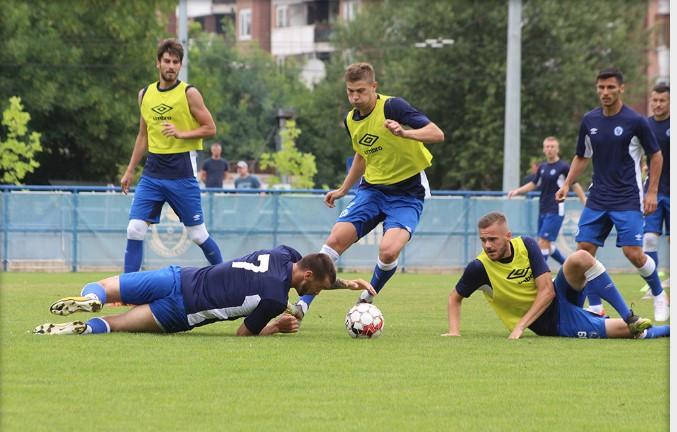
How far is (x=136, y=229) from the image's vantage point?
12.7 metres

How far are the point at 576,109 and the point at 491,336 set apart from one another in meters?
43.1

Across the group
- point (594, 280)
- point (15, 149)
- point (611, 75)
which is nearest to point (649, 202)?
point (611, 75)

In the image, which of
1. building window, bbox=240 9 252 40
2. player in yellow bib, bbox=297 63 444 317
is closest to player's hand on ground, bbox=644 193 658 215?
player in yellow bib, bbox=297 63 444 317

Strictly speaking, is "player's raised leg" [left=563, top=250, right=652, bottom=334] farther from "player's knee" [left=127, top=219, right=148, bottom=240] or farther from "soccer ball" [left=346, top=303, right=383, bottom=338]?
"player's knee" [left=127, top=219, right=148, bottom=240]

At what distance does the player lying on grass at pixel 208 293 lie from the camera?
31.5 ft

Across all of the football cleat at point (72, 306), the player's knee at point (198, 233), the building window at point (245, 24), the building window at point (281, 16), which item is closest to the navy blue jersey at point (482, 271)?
the football cleat at point (72, 306)

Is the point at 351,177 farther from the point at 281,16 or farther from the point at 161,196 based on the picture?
the point at 281,16

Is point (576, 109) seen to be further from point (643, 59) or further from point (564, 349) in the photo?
point (564, 349)

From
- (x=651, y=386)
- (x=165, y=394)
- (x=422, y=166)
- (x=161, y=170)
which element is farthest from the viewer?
(x=161, y=170)

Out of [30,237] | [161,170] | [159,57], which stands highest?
[159,57]

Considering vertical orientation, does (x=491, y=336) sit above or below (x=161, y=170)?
below

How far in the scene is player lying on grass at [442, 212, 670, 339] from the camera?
1028 centimetres

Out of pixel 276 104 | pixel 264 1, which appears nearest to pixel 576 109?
pixel 276 104

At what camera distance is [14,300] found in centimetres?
1430
